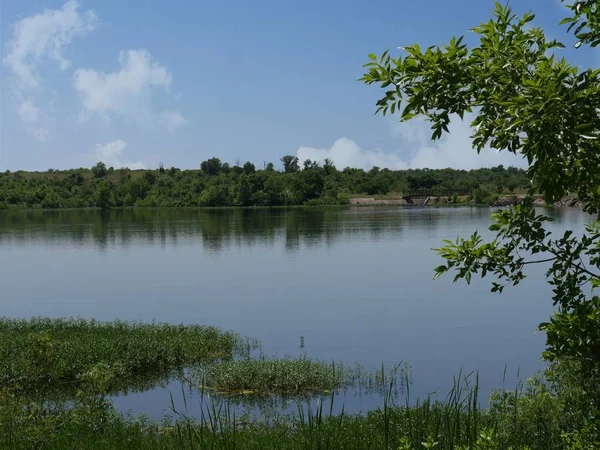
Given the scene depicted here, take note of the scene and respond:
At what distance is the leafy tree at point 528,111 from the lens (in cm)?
481

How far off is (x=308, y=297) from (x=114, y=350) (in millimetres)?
19113

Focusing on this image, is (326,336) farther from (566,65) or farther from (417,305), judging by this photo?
(566,65)

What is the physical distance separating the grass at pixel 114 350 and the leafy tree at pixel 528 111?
13334mm

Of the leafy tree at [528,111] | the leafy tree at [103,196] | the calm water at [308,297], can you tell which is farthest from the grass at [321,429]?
the leafy tree at [103,196]

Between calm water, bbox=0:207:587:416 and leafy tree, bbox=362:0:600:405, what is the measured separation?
42.8 feet

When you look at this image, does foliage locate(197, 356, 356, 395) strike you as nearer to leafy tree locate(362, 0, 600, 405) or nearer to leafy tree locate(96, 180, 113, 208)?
leafy tree locate(362, 0, 600, 405)

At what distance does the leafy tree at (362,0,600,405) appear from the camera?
481cm

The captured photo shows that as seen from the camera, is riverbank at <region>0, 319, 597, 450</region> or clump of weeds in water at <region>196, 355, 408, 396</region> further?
clump of weeds in water at <region>196, 355, 408, 396</region>

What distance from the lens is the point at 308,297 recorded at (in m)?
39.4

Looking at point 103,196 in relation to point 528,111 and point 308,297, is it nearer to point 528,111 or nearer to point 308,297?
point 308,297

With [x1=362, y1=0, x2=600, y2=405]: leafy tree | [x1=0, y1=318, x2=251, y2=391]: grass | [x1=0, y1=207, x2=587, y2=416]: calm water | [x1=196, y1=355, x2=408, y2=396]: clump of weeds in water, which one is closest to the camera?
[x1=362, y1=0, x2=600, y2=405]: leafy tree

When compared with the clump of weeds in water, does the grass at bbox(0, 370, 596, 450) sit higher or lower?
higher

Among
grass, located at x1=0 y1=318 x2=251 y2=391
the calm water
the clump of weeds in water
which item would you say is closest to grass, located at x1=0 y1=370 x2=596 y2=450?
the clump of weeds in water

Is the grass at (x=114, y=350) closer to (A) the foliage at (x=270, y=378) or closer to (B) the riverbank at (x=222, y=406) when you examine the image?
(B) the riverbank at (x=222, y=406)
